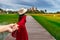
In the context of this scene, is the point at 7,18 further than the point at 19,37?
Yes

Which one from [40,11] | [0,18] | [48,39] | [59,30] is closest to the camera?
[0,18]

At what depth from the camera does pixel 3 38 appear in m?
6.57

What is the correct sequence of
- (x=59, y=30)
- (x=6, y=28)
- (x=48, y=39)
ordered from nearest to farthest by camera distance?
(x=6, y=28)
(x=48, y=39)
(x=59, y=30)

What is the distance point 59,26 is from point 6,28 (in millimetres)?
8042

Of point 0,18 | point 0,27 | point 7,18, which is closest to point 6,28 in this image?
point 0,27

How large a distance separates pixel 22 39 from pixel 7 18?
4.26 meters

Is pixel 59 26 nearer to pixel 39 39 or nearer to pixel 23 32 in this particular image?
pixel 39 39

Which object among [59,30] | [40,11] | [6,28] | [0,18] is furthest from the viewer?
[59,30]

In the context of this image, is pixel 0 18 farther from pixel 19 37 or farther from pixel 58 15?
pixel 19 37

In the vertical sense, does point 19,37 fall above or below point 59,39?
above

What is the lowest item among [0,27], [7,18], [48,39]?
[48,39]

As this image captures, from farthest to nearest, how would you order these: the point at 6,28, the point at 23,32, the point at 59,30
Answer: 1. the point at 59,30
2. the point at 23,32
3. the point at 6,28

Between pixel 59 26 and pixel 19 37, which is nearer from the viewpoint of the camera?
pixel 19 37

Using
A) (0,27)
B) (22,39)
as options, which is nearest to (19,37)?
(22,39)
